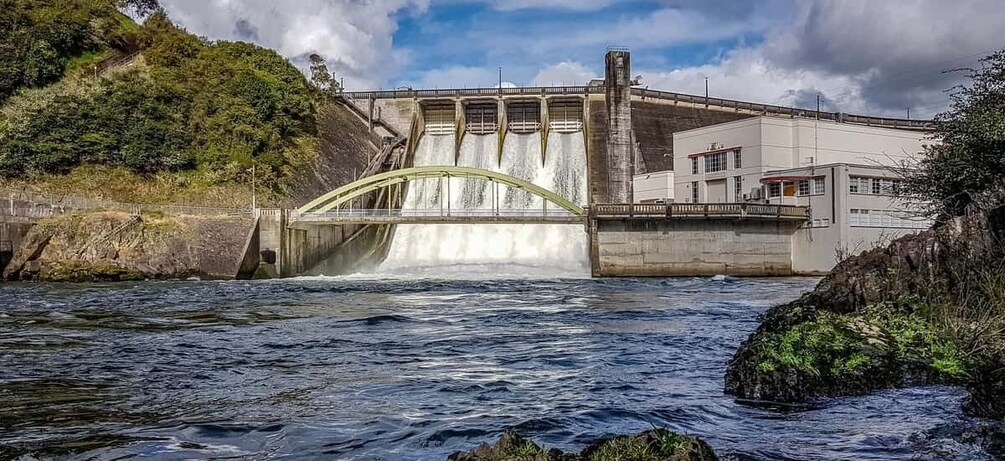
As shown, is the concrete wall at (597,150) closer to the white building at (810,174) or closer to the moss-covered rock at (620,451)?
the white building at (810,174)

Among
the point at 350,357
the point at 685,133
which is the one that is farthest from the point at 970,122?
the point at 685,133

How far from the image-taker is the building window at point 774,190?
159 feet

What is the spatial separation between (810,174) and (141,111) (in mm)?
43031

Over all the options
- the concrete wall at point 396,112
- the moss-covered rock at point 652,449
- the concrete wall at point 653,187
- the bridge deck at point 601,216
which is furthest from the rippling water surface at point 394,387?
the concrete wall at point 396,112

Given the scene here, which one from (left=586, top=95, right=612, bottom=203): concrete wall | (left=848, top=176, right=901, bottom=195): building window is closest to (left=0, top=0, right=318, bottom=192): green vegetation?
(left=586, top=95, right=612, bottom=203): concrete wall

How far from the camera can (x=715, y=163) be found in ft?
174

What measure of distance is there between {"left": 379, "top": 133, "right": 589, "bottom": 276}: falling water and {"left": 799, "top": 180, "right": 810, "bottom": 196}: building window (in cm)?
1318

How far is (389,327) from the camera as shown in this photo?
1994 cm

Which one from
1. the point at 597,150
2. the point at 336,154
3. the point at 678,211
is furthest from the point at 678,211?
the point at 336,154

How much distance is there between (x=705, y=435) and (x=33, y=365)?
11046 millimetres

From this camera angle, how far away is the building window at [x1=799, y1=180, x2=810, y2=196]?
47.6 m

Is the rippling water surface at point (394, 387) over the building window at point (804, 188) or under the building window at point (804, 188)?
under

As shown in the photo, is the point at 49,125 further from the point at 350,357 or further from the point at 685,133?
the point at 350,357

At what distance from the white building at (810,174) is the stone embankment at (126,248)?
95.6 feet
